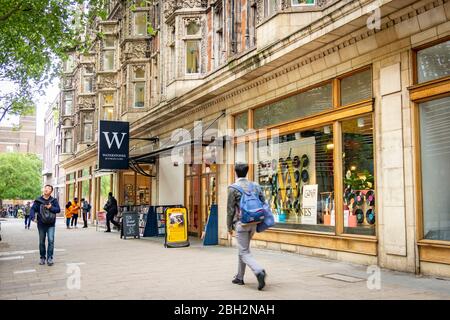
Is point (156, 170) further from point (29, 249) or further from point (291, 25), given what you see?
point (291, 25)

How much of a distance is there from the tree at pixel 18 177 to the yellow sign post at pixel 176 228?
6392cm

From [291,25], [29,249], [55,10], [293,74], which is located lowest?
[29,249]

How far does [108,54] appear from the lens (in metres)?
29.7

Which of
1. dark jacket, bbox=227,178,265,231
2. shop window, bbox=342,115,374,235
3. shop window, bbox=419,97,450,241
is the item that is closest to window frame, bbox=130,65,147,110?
shop window, bbox=342,115,374,235

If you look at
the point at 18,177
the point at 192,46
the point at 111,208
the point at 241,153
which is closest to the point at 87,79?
the point at 111,208

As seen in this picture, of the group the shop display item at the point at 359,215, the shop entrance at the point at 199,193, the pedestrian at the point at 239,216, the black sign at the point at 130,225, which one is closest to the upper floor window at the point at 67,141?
the shop entrance at the point at 199,193

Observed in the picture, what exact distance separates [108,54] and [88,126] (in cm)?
779

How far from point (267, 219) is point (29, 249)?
10089 millimetres

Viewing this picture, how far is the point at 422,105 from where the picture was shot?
27.0 feet

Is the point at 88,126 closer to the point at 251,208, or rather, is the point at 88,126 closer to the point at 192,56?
the point at 192,56

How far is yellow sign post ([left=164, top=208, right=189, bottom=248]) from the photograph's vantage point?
13305 millimetres

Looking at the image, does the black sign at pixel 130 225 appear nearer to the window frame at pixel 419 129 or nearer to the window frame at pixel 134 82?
the window frame at pixel 134 82

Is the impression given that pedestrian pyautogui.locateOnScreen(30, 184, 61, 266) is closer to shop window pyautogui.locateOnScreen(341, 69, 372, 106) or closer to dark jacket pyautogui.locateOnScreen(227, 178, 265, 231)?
dark jacket pyautogui.locateOnScreen(227, 178, 265, 231)
